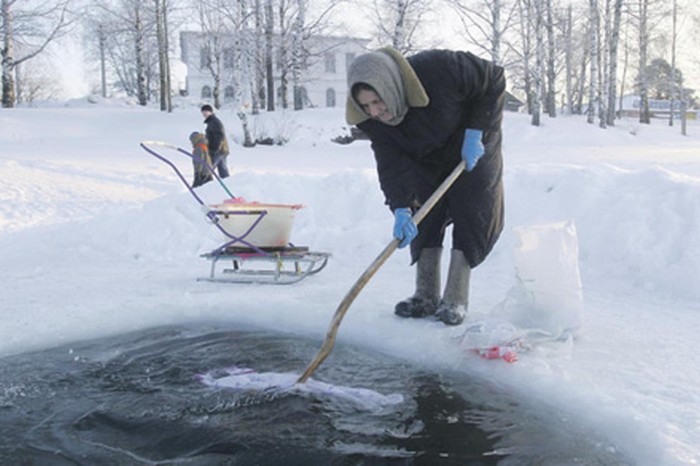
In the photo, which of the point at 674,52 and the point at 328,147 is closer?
the point at 328,147

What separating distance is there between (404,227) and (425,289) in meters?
0.63

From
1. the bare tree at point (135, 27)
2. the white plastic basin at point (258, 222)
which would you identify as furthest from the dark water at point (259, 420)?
the bare tree at point (135, 27)

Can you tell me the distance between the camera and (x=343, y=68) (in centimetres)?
4500

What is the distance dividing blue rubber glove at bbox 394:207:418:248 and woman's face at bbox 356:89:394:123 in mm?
517

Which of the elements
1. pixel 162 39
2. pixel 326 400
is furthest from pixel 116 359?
pixel 162 39

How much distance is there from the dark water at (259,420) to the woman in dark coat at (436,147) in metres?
0.71

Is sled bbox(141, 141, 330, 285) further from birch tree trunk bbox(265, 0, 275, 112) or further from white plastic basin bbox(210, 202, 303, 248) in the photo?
birch tree trunk bbox(265, 0, 275, 112)

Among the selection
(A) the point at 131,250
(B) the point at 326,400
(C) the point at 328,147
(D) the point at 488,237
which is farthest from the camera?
(C) the point at 328,147

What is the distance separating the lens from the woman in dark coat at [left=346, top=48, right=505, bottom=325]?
3.24 m

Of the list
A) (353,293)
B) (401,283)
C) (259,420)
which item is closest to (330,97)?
(401,283)

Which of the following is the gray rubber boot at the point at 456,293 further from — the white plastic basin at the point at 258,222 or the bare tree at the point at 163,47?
the bare tree at the point at 163,47

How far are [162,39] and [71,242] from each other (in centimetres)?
2106

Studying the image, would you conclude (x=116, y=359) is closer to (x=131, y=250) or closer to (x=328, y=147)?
(x=131, y=250)

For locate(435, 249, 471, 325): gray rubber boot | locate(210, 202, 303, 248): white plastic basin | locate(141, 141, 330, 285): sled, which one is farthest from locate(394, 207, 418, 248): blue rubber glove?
locate(210, 202, 303, 248): white plastic basin
